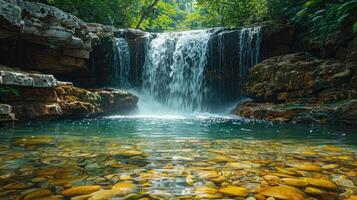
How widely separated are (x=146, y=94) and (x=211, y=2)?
8.44 meters

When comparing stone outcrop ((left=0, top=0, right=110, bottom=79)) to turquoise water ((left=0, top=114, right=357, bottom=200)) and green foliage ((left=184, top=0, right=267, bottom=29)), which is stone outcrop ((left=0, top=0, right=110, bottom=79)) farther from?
green foliage ((left=184, top=0, right=267, bottom=29))

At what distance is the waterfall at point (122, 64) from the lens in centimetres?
1376

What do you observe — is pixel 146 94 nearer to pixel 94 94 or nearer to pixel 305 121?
pixel 94 94

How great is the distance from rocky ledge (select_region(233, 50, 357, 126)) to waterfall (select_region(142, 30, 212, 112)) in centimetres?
286

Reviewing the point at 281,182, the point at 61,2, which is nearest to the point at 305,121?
the point at 281,182

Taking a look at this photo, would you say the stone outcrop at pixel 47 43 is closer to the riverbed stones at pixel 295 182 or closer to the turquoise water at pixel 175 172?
the turquoise water at pixel 175 172

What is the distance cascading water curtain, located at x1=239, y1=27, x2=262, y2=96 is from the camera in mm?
12406

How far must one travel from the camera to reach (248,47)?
12.6 metres

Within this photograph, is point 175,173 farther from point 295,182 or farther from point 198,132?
point 198,132

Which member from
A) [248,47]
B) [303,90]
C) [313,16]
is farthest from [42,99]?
[313,16]

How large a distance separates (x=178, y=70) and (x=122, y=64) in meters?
2.85

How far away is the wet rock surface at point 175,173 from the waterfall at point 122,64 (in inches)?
416

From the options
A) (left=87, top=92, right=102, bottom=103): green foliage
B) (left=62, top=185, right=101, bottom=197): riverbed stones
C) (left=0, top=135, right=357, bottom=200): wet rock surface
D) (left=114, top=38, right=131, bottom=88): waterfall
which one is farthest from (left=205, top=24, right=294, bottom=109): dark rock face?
(left=62, top=185, right=101, bottom=197): riverbed stones

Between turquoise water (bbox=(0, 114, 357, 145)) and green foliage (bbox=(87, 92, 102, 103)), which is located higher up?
green foliage (bbox=(87, 92, 102, 103))
